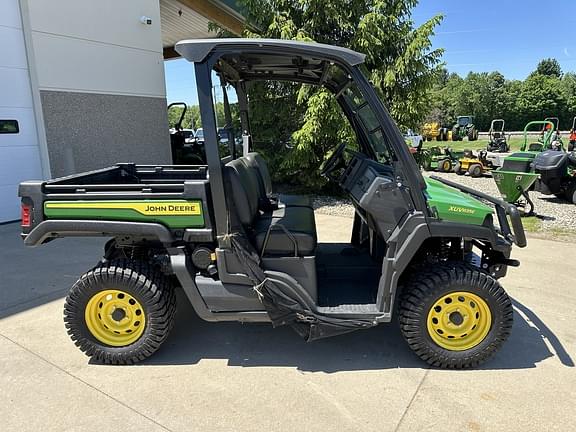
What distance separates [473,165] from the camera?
12.0 meters

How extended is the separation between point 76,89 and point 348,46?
4.97 m

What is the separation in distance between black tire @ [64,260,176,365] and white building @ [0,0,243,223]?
197 inches

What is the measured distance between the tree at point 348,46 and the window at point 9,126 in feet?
12.8

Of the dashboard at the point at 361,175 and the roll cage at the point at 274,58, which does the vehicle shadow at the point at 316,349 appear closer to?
the roll cage at the point at 274,58

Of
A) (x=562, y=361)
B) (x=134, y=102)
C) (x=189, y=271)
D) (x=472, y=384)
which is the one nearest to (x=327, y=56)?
(x=189, y=271)

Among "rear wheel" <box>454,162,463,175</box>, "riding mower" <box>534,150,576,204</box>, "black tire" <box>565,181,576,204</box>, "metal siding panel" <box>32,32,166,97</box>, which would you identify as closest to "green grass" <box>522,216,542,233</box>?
"riding mower" <box>534,150,576,204</box>

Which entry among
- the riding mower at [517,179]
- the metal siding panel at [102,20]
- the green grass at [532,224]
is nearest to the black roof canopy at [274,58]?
the green grass at [532,224]

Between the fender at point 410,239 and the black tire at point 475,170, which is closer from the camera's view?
the fender at point 410,239

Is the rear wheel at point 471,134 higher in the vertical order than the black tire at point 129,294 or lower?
higher

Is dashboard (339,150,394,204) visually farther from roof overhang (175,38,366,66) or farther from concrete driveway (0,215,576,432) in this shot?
concrete driveway (0,215,576,432)

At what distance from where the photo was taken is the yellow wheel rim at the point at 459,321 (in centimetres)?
257

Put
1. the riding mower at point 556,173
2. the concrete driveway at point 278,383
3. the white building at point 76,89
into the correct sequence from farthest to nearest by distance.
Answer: the riding mower at point 556,173
the white building at point 76,89
the concrete driveway at point 278,383

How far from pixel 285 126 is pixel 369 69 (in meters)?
1.94

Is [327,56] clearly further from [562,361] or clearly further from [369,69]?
[369,69]
